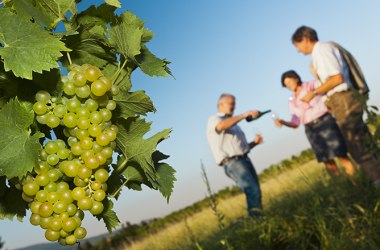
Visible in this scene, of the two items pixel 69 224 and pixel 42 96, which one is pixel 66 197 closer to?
pixel 69 224

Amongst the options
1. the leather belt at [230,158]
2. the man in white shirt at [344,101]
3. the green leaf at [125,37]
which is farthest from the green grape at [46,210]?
the leather belt at [230,158]

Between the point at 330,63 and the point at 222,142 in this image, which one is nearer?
the point at 330,63

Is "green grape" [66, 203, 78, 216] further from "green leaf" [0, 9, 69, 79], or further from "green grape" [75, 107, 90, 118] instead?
"green leaf" [0, 9, 69, 79]

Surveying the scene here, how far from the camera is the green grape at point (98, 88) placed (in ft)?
3.12

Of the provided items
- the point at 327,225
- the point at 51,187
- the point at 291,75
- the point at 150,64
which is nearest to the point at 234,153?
the point at 327,225

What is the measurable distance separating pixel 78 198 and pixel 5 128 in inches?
9.7

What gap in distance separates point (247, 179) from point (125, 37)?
5144 mm

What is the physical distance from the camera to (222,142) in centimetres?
614

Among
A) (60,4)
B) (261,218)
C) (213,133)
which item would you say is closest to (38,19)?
(60,4)

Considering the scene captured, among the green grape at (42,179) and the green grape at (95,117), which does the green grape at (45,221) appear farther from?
the green grape at (95,117)

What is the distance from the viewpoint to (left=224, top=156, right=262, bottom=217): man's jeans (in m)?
5.94

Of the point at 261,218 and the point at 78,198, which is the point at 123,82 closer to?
the point at 78,198

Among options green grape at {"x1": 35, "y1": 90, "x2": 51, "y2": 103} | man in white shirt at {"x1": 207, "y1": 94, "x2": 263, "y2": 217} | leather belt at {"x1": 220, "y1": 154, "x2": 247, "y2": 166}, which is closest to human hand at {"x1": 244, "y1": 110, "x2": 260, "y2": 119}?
man in white shirt at {"x1": 207, "y1": 94, "x2": 263, "y2": 217}

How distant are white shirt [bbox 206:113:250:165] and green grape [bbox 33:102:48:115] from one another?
17.0ft
